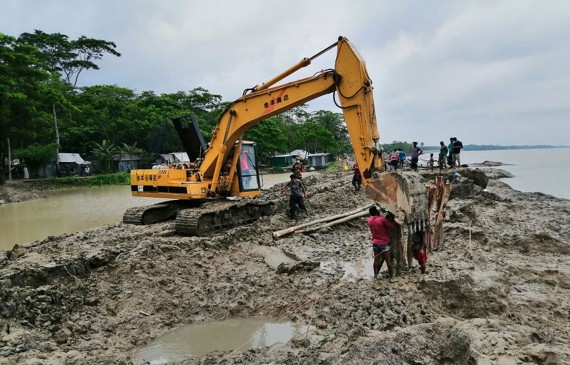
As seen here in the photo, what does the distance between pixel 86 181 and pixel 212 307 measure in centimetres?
Answer: 3285

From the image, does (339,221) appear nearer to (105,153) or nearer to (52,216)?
(52,216)

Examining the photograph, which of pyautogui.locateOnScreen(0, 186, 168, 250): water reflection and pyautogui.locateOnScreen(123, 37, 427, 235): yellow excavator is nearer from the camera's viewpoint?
pyautogui.locateOnScreen(123, 37, 427, 235): yellow excavator

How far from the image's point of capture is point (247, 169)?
11.8m

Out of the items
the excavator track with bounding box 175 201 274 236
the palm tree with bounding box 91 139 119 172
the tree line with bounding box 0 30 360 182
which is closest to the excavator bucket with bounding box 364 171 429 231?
the excavator track with bounding box 175 201 274 236

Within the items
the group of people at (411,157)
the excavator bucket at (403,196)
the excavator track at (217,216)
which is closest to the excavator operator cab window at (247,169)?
the excavator track at (217,216)

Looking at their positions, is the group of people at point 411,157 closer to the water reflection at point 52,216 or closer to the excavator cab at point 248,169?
the excavator cab at point 248,169

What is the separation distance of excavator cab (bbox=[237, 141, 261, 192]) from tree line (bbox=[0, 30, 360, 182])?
839 inches

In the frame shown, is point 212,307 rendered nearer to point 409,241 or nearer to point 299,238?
point 409,241

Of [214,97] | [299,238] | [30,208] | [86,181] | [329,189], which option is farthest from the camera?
[214,97]

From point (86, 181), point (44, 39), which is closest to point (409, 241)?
point (86, 181)

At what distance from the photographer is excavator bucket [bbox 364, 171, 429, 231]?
6160mm

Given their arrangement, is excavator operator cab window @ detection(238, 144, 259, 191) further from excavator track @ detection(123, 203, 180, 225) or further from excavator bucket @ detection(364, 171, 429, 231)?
excavator bucket @ detection(364, 171, 429, 231)

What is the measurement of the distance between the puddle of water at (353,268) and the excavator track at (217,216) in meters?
3.30

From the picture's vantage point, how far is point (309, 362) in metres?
3.82
